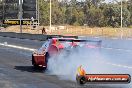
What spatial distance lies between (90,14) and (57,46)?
431ft

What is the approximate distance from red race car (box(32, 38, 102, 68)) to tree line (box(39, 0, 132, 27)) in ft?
336

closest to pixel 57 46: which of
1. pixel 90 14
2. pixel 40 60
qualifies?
pixel 40 60

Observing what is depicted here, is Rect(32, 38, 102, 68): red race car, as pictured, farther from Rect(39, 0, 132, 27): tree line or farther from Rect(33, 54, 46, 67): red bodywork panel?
Rect(39, 0, 132, 27): tree line

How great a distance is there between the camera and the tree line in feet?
400

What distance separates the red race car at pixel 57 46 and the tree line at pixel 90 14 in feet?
336

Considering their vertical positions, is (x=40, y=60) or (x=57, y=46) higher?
(x=57, y=46)

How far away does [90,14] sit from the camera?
147 metres

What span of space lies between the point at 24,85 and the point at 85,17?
139 meters

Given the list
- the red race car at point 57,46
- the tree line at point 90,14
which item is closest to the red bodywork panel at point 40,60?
the red race car at point 57,46

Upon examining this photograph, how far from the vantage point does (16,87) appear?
1291 centimetres

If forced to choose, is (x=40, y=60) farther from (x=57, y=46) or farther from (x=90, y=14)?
(x=90, y=14)

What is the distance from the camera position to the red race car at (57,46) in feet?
54.3

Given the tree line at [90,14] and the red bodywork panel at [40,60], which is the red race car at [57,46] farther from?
the tree line at [90,14]

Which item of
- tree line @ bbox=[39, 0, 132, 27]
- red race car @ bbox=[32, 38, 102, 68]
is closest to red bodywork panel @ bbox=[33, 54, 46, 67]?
red race car @ bbox=[32, 38, 102, 68]
